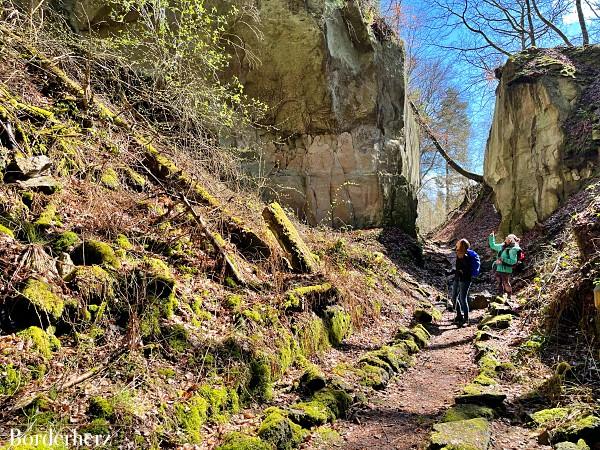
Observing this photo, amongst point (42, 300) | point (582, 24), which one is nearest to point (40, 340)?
point (42, 300)

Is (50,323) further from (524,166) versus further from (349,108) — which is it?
(524,166)

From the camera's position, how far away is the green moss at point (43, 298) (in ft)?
11.5

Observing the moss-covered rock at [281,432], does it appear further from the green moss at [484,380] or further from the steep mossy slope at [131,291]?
the green moss at [484,380]

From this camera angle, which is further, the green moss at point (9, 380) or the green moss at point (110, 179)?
the green moss at point (110, 179)

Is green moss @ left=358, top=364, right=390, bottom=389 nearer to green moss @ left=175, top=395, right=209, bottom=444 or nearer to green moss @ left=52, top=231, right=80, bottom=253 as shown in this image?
green moss @ left=175, top=395, right=209, bottom=444

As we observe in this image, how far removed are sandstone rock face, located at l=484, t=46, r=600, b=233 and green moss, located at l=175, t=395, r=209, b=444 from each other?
13837mm

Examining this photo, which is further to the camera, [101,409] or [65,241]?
[65,241]

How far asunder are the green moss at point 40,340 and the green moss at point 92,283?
521mm

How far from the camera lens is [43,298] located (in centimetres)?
356

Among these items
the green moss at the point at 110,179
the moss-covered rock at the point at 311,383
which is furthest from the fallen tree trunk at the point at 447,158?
the moss-covered rock at the point at 311,383

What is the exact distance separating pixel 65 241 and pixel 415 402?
4405mm

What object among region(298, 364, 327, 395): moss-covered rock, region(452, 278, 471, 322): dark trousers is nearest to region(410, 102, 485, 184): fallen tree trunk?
region(452, 278, 471, 322): dark trousers

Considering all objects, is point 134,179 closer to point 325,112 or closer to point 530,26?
point 325,112

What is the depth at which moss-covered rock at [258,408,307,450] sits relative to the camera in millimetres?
3521
